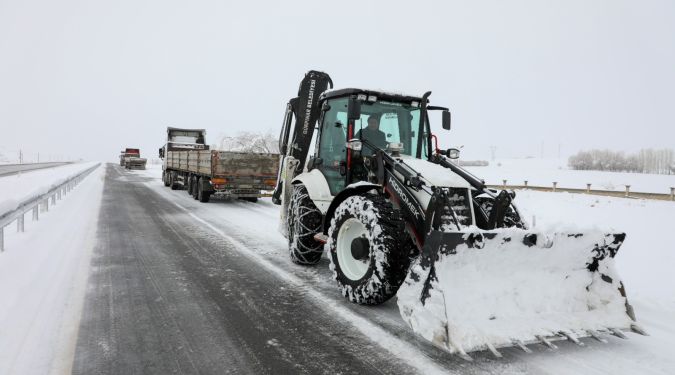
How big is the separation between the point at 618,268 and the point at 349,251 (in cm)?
458

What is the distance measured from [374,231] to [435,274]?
0.86 m

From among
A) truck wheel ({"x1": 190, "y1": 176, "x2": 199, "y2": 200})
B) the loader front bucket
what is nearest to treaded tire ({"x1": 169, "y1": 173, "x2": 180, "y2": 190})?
truck wheel ({"x1": 190, "y1": 176, "x2": 199, "y2": 200})

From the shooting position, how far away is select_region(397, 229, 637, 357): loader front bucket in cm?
341

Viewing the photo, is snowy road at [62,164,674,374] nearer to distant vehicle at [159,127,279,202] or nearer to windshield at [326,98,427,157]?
windshield at [326,98,427,157]

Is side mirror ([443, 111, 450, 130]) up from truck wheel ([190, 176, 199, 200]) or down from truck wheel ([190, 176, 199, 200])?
up

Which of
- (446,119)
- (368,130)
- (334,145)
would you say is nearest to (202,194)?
(334,145)

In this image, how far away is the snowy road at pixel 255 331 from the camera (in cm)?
332

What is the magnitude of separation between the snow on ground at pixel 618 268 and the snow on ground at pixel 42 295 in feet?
8.27

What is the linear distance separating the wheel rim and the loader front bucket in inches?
46.8

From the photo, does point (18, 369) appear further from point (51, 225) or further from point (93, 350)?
point (51, 225)

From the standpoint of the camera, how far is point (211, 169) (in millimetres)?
13984

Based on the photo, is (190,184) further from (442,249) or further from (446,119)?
(442,249)

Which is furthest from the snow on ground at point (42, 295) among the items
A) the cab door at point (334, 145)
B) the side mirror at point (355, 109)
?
the side mirror at point (355, 109)

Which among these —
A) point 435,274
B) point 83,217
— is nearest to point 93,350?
point 435,274
